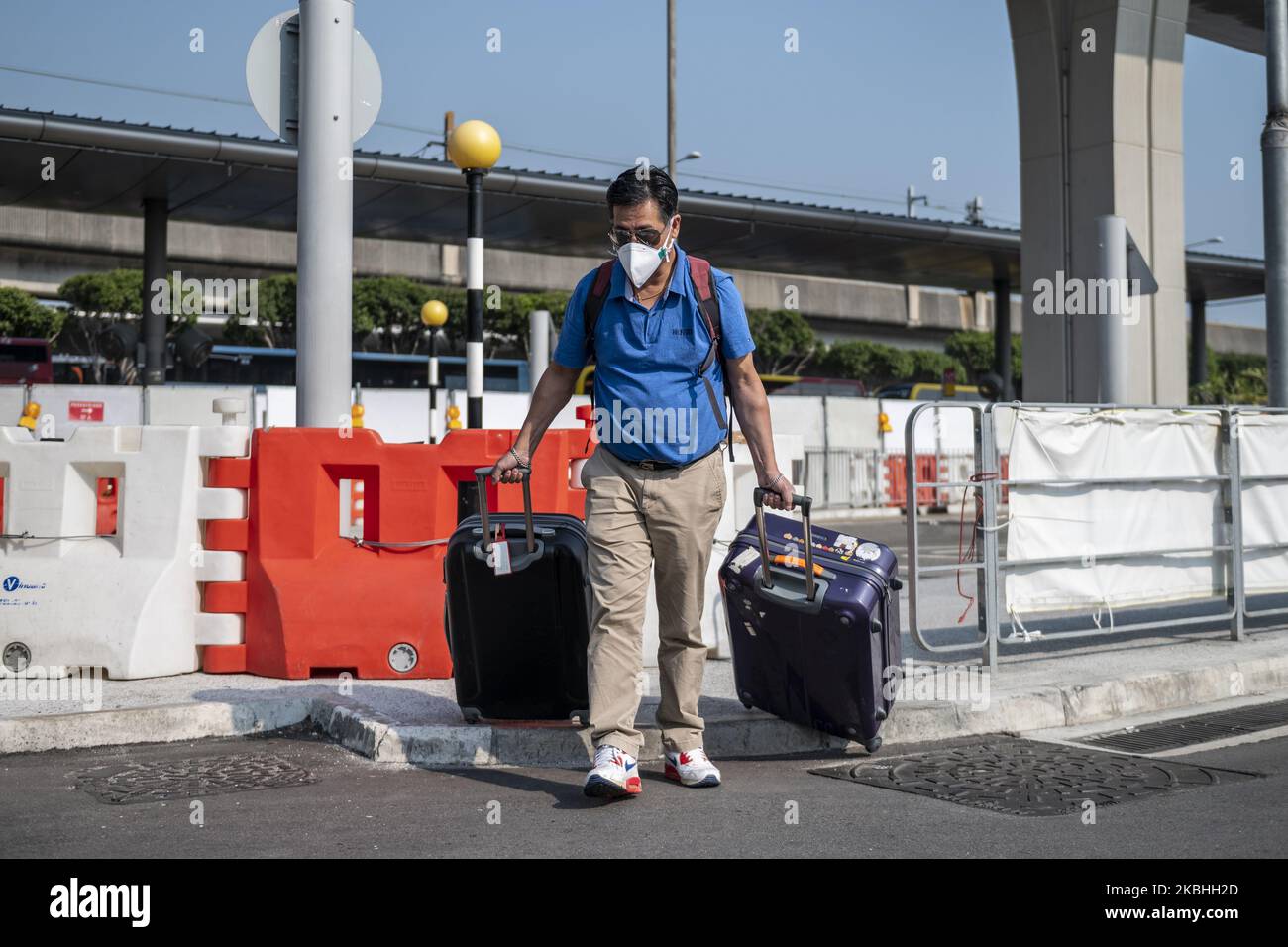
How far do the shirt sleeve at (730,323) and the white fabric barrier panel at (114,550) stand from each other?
9.97 ft

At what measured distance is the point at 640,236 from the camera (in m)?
4.57

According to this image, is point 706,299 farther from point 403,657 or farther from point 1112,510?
point 1112,510

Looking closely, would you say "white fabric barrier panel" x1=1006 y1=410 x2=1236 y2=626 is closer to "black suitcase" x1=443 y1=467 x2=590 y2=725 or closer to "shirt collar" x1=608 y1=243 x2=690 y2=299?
"black suitcase" x1=443 y1=467 x2=590 y2=725

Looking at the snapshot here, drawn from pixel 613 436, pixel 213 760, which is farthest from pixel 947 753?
pixel 213 760

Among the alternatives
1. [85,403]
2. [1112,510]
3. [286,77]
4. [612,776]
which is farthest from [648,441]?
[85,403]

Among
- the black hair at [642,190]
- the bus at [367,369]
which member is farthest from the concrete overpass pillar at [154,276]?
the black hair at [642,190]

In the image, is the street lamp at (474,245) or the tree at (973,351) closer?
the street lamp at (474,245)

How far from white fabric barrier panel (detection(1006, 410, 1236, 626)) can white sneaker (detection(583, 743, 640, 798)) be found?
121 inches

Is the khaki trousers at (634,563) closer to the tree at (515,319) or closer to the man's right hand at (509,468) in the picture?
the man's right hand at (509,468)

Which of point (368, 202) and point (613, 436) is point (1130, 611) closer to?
point (613, 436)

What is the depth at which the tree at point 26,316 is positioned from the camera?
42375 mm

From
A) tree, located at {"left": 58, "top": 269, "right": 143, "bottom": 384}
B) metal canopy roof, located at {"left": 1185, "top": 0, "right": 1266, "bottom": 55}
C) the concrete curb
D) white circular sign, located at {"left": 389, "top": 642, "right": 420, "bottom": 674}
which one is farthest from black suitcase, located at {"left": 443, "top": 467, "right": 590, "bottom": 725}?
tree, located at {"left": 58, "top": 269, "right": 143, "bottom": 384}

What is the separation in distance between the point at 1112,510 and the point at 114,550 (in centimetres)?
520
